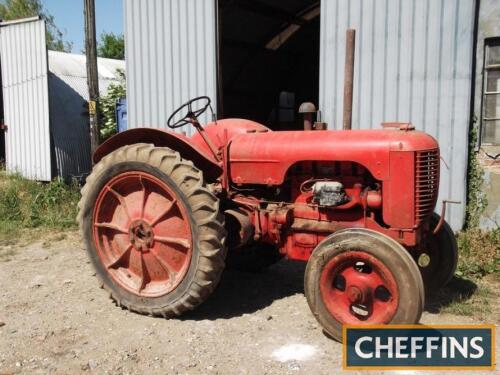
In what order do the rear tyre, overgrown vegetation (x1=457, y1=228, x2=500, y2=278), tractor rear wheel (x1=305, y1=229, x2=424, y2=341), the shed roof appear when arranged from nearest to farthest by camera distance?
tractor rear wheel (x1=305, y1=229, x2=424, y2=341) < the rear tyre < overgrown vegetation (x1=457, y1=228, x2=500, y2=278) < the shed roof

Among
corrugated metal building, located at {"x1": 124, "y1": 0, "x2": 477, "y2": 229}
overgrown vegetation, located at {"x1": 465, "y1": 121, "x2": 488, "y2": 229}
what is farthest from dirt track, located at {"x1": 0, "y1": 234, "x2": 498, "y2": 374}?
corrugated metal building, located at {"x1": 124, "y1": 0, "x2": 477, "y2": 229}

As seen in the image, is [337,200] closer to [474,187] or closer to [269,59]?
[474,187]

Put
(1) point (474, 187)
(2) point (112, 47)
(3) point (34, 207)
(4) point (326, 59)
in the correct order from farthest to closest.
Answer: (2) point (112, 47)
(3) point (34, 207)
(4) point (326, 59)
(1) point (474, 187)

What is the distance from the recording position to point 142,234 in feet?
12.8

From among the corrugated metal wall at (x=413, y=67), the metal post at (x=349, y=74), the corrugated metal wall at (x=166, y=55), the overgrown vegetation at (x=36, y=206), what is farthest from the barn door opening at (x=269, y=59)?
the metal post at (x=349, y=74)

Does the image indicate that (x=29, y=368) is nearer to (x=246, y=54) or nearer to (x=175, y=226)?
(x=175, y=226)

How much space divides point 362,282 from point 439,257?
3.78 ft

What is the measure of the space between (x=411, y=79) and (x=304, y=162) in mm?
2537

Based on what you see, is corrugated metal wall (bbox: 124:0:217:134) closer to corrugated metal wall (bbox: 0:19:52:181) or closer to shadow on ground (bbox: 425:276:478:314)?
corrugated metal wall (bbox: 0:19:52:181)

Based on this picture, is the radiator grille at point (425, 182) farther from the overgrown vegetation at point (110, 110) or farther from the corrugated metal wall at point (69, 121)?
the overgrown vegetation at point (110, 110)

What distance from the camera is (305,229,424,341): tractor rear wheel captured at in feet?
10.1

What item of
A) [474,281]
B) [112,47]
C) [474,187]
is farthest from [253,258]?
[112,47]

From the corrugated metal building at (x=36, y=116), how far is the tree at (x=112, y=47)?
2074cm

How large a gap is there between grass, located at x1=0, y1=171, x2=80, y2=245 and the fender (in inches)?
113
